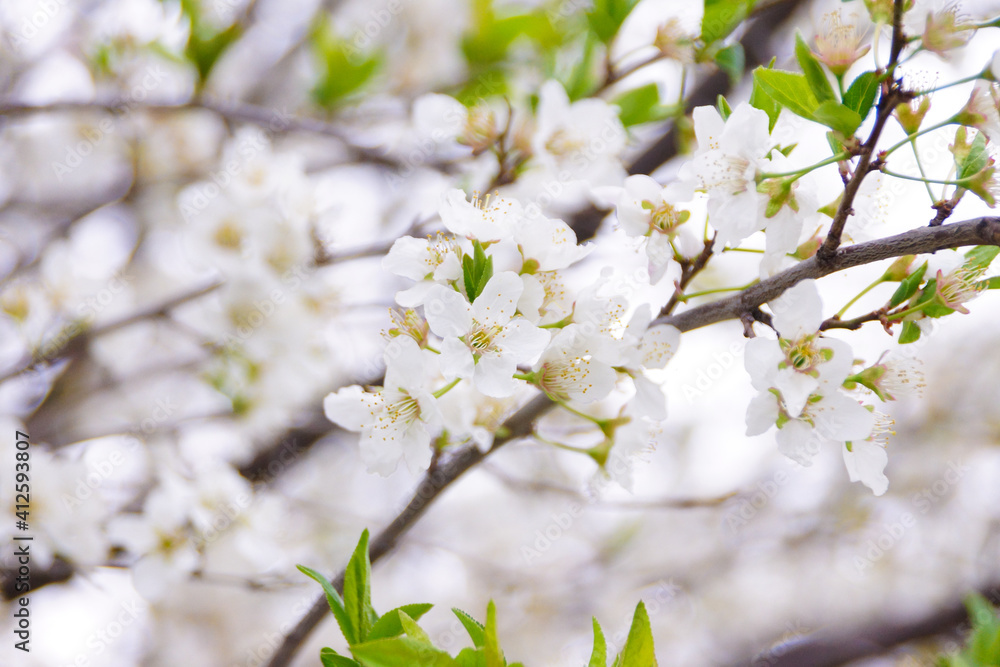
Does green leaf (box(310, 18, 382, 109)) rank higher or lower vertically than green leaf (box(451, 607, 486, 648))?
higher

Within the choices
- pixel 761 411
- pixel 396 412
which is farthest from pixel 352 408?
pixel 761 411

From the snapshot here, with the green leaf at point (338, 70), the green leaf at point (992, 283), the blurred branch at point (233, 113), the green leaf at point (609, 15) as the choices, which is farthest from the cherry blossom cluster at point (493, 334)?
the green leaf at point (338, 70)

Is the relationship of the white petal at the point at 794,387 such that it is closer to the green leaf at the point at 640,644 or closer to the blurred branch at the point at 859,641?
the green leaf at the point at 640,644

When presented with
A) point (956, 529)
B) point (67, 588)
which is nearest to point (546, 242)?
point (67, 588)

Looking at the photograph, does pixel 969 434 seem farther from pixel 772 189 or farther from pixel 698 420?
pixel 772 189

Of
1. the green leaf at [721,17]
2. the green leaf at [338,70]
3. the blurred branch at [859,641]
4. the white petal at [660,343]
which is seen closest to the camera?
the white petal at [660,343]

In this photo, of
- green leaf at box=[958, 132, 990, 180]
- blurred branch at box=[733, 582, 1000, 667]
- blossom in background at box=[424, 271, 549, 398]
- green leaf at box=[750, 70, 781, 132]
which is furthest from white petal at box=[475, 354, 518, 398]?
blurred branch at box=[733, 582, 1000, 667]

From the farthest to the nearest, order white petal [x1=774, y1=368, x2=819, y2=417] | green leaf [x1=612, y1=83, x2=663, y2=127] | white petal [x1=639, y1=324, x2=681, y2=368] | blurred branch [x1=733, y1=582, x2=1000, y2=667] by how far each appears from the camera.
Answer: blurred branch [x1=733, y1=582, x2=1000, y2=667], green leaf [x1=612, y1=83, x2=663, y2=127], white petal [x1=639, y1=324, x2=681, y2=368], white petal [x1=774, y1=368, x2=819, y2=417]

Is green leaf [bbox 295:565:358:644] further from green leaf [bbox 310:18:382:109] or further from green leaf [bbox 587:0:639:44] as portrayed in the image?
green leaf [bbox 310:18:382:109]
